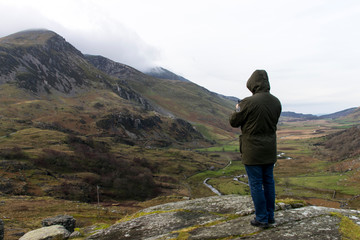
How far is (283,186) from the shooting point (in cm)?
10144

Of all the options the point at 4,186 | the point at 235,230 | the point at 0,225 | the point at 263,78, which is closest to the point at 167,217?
the point at 235,230

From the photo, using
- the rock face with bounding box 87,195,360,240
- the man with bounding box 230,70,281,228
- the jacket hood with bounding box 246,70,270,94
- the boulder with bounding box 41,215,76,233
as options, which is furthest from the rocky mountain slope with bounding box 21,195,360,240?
the jacket hood with bounding box 246,70,270,94

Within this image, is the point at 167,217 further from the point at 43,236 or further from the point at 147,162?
the point at 147,162

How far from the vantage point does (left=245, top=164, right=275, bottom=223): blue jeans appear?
24.4 feet

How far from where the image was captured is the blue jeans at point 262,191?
745cm

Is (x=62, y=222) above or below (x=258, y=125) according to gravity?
below

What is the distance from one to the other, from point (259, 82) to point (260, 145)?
2233 millimetres

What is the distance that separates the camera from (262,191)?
7.55 metres

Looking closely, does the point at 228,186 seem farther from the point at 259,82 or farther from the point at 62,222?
the point at 259,82

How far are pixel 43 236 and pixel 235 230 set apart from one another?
32.1ft

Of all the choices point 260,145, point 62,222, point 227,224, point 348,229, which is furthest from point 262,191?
point 62,222

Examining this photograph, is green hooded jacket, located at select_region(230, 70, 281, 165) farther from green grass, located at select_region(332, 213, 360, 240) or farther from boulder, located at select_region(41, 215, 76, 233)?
boulder, located at select_region(41, 215, 76, 233)

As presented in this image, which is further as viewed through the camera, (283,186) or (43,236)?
(283,186)

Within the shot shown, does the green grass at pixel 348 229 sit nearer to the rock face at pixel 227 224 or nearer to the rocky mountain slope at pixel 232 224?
the rocky mountain slope at pixel 232 224
